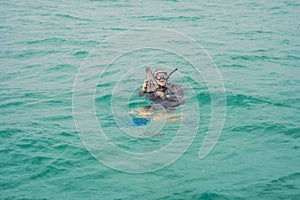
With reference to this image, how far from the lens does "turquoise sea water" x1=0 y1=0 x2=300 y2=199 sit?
9117 millimetres

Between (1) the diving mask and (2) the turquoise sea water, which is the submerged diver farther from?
(2) the turquoise sea water

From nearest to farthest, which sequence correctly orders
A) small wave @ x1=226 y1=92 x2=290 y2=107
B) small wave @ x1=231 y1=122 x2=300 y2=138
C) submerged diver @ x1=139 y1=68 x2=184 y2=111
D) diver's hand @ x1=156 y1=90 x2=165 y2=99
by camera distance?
small wave @ x1=231 y1=122 x2=300 y2=138 < submerged diver @ x1=139 y1=68 x2=184 y2=111 < diver's hand @ x1=156 y1=90 x2=165 y2=99 < small wave @ x1=226 y1=92 x2=290 y2=107

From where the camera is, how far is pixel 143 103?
42.4ft

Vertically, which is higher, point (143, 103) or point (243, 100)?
point (143, 103)

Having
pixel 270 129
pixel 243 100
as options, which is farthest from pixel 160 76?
pixel 270 129

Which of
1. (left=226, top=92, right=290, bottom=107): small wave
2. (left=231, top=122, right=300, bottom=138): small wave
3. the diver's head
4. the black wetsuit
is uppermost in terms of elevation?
the diver's head

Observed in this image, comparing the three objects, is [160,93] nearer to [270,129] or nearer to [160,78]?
[160,78]

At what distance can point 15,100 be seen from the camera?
13.7m

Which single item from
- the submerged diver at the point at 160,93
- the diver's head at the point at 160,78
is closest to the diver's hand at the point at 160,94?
the submerged diver at the point at 160,93

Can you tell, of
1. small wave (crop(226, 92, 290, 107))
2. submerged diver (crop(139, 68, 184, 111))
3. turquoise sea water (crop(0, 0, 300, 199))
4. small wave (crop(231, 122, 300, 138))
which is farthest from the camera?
small wave (crop(226, 92, 290, 107))

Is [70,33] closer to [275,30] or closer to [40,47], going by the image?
[40,47]

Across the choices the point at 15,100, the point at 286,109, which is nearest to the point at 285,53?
the point at 286,109

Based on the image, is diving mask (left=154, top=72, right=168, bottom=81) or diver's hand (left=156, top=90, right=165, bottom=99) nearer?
diving mask (left=154, top=72, right=168, bottom=81)

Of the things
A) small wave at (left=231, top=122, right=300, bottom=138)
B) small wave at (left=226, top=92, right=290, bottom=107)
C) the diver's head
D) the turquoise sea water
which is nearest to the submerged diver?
the diver's head
